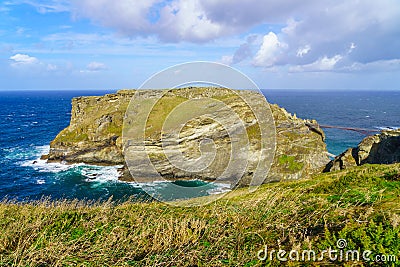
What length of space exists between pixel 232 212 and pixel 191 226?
1747 millimetres

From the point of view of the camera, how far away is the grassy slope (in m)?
5.84

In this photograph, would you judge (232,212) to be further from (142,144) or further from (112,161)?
(112,161)

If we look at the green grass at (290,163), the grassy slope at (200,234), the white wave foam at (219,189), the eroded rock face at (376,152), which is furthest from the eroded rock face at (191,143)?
the grassy slope at (200,234)

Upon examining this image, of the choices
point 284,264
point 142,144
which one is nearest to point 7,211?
point 284,264

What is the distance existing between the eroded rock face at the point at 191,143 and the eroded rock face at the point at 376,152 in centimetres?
722

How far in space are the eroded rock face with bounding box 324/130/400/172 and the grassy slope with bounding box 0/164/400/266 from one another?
1258 inches

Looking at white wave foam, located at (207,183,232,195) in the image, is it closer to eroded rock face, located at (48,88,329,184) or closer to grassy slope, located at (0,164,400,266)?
eroded rock face, located at (48,88,329,184)

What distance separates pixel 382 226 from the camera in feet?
20.1

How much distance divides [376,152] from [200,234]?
44.0m

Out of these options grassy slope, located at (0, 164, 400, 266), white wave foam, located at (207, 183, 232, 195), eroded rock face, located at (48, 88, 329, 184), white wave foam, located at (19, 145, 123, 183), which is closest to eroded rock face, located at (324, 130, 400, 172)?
eroded rock face, located at (48, 88, 329, 184)

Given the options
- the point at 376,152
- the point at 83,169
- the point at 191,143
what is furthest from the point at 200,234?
the point at 83,169

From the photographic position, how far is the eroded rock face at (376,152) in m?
37.6

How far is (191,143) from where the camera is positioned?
179ft

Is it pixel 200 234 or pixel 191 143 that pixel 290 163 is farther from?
pixel 200 234
